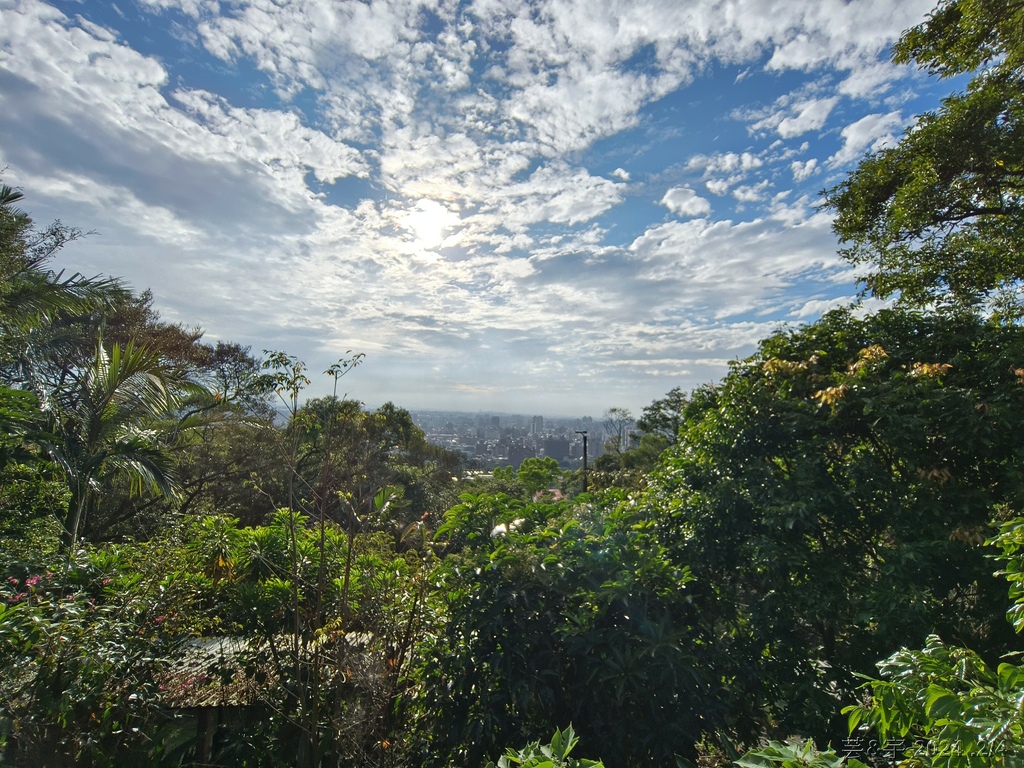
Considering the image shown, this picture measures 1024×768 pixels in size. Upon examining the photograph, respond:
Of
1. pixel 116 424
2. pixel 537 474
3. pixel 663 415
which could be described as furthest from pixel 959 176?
pixel 663 415

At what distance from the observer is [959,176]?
6234 millimetres

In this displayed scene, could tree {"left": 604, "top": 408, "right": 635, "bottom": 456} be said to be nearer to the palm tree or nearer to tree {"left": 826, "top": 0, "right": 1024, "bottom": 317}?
tree {"left": 826, "top": 0, "right": 1024, "bottom": 317}

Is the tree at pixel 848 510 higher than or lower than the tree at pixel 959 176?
lower

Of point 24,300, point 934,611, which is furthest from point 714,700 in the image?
point 24,300

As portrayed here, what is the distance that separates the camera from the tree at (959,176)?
18.5 feet

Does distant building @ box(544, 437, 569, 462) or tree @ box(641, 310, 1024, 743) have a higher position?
tree @ box(641, 310, 1024, 743)

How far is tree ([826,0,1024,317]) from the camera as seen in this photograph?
5633 mm

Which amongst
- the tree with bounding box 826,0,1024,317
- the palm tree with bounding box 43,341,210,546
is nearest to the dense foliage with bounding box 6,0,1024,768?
the palm tree with bounding box 43,341,210,546

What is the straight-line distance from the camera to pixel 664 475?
4293mm

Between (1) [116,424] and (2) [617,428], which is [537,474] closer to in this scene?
(1) [116,424]

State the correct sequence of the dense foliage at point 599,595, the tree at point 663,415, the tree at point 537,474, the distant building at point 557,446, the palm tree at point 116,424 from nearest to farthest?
the dense foliage at point 599,595, the tree at point 537,474, the palm tree at point 116,424, the tree at point 663,415, the distant building at point 557,446

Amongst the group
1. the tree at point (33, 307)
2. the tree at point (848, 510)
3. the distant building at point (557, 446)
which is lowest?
the distant building at point (557, 446)

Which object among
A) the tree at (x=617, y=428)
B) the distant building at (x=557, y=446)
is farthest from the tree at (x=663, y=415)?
the distant building at (x=557, y=446)

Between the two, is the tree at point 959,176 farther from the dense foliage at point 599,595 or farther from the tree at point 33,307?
the tree at point 33,307
